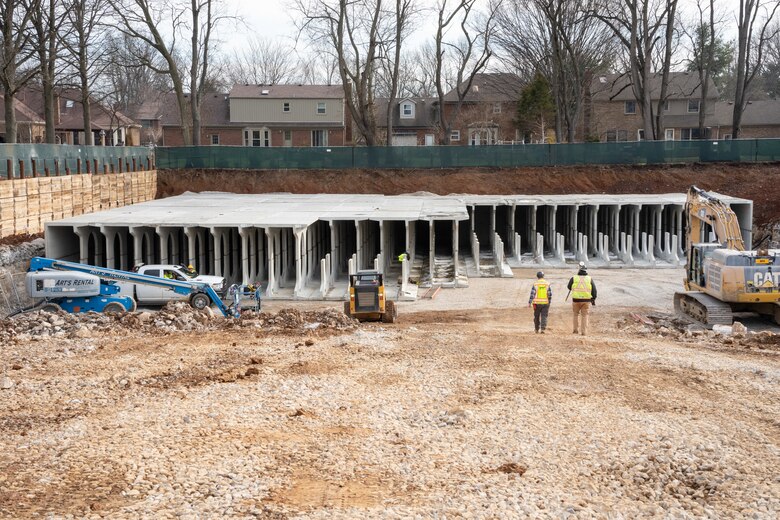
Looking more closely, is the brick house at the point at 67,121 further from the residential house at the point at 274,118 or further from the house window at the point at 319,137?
the house window at the point at 319,137

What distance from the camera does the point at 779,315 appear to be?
76.0 ft

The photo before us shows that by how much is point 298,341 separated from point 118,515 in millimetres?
9138

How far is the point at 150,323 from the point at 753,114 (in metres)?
68.4

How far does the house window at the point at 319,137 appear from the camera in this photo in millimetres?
71562

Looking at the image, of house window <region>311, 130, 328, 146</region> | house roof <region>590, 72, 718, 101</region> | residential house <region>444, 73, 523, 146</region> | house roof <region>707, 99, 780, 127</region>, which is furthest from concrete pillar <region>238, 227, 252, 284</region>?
house roof <region>707, 99, 780, 127</region>

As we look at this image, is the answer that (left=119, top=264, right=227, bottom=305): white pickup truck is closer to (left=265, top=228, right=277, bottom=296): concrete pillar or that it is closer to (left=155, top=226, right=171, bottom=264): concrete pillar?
(left=265, top=228, right=277, bottom=296): concrete pillar

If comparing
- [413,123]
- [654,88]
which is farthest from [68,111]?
[654,88]

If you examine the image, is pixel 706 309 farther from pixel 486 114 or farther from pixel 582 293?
pixel 486 114

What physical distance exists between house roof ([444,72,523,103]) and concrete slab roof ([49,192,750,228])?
1083 inches

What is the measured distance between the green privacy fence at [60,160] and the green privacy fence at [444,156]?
596 centimetres

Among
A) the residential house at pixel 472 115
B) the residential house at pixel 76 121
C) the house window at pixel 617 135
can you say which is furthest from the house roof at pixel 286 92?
the house window at pixel 617 135

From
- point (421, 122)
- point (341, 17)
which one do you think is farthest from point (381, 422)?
point (421, 122)

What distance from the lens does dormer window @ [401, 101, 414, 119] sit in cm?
7656

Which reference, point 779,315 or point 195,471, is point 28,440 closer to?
point 195,471
